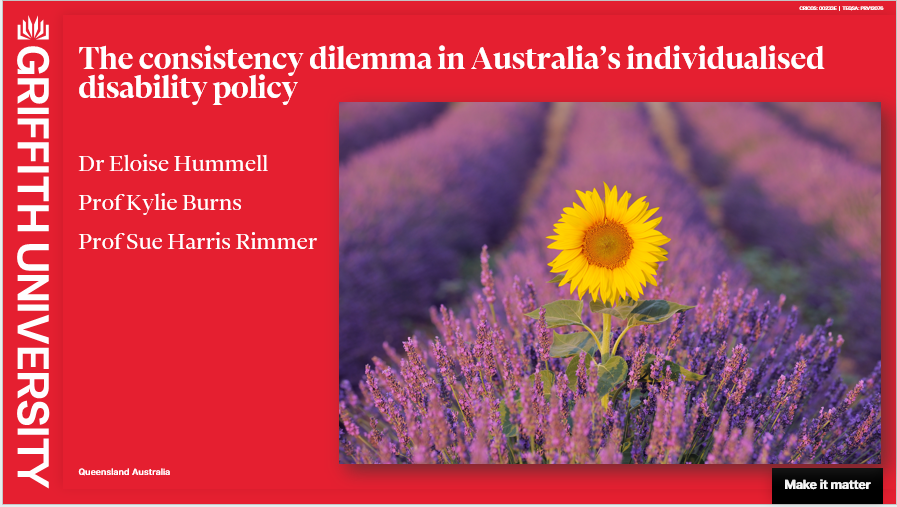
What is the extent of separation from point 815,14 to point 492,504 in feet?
6.12

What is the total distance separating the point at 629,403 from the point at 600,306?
0.78ft

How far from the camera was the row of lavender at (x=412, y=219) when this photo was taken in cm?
280

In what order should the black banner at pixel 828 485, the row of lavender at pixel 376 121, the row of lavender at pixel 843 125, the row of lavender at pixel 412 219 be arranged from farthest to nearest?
the row of lavender at pixel 843 125, the row of lavender at pixel 376 121, the row of lavender at pixel 412 219, the black banner at pixel 828 485

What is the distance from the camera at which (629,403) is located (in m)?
1.49

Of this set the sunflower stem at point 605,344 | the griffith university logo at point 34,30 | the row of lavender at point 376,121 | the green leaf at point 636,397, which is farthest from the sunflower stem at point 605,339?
the row of lavender at point 376,121

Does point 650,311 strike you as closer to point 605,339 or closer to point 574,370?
point 605,339

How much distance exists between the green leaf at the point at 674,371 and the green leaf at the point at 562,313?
7.6 inches

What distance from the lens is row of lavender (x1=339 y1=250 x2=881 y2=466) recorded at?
1411mm

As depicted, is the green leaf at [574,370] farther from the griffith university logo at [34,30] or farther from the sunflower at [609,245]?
the griffith university logo at [34,30]

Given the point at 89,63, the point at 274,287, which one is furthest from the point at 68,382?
the point at 89,63

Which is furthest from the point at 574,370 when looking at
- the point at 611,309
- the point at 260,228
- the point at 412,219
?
the point at 412,219

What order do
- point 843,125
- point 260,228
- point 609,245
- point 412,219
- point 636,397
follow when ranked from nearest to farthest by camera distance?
point 609,245 < point 636,397 < point 260,228 < point 412,219 < point 843,125

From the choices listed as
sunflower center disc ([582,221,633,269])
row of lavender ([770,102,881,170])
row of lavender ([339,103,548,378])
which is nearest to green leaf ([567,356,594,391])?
sunflower center disc ([582,221,633,269])

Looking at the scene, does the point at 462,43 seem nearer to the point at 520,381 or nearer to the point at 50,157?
the point at 520,381
